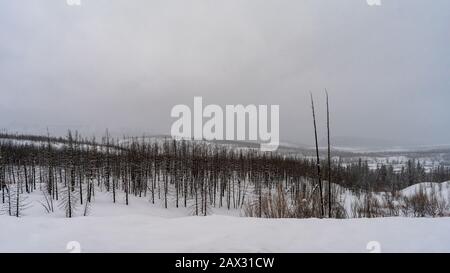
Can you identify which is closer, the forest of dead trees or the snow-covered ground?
the snow-covered ground

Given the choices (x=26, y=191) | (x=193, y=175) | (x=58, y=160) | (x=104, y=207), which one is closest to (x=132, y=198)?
(x=104, y=207)

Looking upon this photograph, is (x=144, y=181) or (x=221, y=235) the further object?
(x=144, y=181)

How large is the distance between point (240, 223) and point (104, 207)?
3931 cm

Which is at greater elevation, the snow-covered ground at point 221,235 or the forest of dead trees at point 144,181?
the snow-covered ground at point 221,235

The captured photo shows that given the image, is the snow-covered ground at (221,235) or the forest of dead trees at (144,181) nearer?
Answer: the snow-covered ground at (221,235)

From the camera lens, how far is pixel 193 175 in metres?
53.9

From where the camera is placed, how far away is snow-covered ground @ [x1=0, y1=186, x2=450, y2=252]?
3.80m

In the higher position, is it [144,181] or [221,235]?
[221,235]

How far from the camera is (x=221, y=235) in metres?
4.27

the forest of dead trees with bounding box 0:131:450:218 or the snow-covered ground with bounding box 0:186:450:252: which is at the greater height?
the snow-covered ground with bounding box 0:186:450:252

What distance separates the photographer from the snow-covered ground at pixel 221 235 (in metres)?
3.80
